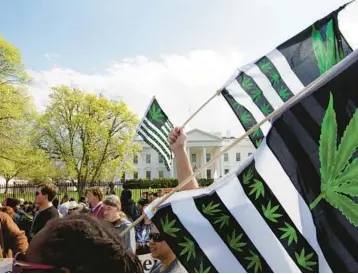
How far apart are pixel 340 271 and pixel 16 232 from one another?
152 inches

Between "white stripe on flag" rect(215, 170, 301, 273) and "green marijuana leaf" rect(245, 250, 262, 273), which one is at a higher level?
"white stripe on flag" rect(215, 170, 301, 273)

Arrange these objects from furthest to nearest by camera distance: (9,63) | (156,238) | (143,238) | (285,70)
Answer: (9,63) → (143,238) → (285,70) → (156,238)

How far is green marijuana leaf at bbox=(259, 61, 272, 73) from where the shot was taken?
5229mm

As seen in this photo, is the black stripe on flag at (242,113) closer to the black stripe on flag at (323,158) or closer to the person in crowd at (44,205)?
the person in crowd at (44,205)

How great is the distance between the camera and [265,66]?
529cm

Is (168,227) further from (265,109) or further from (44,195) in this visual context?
(44,195)

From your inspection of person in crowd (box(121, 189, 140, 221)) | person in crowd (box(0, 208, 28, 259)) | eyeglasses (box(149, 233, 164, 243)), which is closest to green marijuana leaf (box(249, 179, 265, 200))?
eyeglasses (box(149, 233, 164, 243))

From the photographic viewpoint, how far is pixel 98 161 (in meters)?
45.8

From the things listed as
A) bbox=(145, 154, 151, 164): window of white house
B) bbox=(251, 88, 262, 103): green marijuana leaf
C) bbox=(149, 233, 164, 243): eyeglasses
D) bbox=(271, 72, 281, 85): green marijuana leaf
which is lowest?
bbox=(149, 233, 164, 243): eyeglasses

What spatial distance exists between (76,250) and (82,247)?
0.02m

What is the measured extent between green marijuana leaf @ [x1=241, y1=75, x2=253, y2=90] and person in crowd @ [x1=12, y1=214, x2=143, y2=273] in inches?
160

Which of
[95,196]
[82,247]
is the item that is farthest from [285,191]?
[95,196]

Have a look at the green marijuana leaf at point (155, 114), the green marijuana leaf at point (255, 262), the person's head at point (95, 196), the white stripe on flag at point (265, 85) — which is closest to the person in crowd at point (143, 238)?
the person's head at point (95, 196)

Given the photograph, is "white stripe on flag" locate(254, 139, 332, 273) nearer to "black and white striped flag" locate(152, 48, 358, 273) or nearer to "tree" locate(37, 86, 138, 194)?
"black and white striped flag" locate(152, 48, 358, 273)
